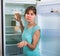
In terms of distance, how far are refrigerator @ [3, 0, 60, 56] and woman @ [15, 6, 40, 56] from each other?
40 millimetres

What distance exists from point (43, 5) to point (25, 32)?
35 centimetres

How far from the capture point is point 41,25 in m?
1.58

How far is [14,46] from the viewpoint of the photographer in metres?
1.67

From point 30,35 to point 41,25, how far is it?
161mm

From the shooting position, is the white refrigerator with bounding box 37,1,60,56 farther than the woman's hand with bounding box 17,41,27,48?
No

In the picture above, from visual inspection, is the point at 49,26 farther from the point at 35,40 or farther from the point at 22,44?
the point at 22,44

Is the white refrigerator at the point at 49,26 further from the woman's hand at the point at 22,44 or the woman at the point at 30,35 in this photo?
the woman's hand at the point at 22,44

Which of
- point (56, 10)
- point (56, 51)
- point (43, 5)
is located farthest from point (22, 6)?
point (56, 51)

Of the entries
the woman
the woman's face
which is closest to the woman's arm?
the woman

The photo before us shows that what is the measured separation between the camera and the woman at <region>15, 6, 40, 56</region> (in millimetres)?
1586

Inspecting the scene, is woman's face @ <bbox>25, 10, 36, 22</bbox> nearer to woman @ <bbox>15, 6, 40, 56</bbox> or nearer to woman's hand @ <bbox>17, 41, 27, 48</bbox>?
woman @ <bbox>15, 6, 40, 56</bbox>

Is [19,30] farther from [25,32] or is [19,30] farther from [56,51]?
[56,51]

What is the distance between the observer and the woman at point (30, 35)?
159cm

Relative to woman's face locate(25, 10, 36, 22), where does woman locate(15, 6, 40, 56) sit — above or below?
below
